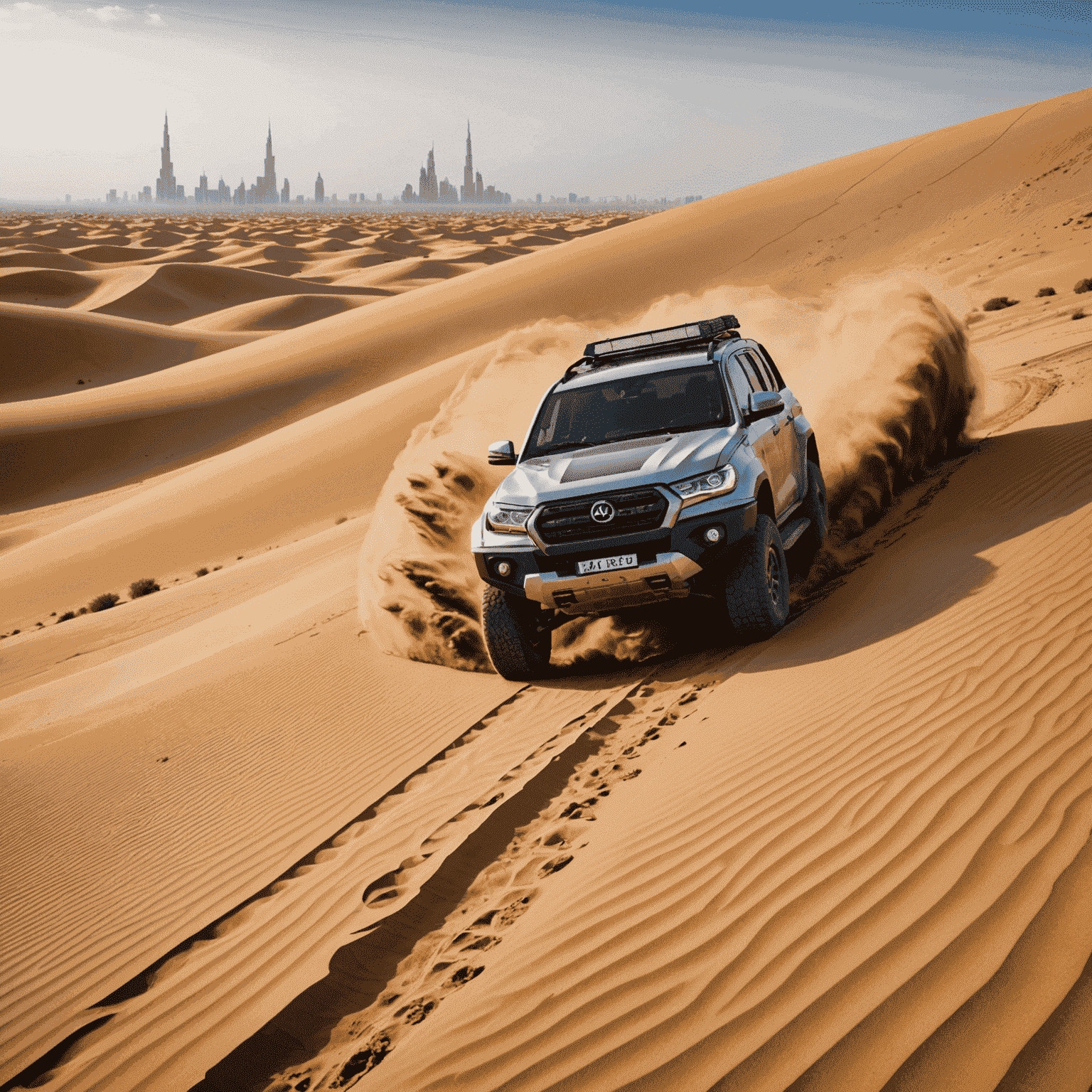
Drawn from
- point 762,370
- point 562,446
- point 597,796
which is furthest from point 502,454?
point 597,796

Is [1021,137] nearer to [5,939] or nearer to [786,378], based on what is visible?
[786,378]

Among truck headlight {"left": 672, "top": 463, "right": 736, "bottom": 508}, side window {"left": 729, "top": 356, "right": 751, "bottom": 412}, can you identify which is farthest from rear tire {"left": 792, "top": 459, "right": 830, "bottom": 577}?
truck headlight {"left": 672, "top": 463, "right": 736, "bottom": 508}

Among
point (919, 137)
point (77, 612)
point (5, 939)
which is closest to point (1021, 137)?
point (919, 137)

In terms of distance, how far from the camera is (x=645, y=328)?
15.1 metres

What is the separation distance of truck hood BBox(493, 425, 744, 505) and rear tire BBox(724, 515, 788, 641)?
25.0 inches

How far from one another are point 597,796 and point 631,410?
3.41m

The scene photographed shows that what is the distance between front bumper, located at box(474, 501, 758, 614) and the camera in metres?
6.98

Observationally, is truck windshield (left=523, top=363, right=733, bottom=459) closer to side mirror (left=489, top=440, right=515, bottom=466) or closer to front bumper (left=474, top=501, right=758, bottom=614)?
side mirror (left=489, top=440, right=515, bottom=466)

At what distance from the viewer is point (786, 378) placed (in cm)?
1356

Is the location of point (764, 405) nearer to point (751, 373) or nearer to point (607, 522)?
point (751, 373)

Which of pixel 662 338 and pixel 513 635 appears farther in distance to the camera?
pixel 662 338

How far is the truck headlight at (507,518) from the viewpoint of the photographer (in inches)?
286

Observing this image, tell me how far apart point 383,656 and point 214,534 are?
13.2 metres

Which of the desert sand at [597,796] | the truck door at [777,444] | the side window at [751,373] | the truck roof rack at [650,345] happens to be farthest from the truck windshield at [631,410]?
the desert sand at [597,796]
